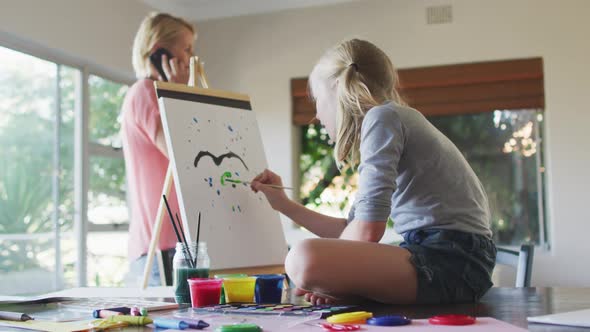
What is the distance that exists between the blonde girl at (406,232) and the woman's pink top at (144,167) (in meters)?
0.78

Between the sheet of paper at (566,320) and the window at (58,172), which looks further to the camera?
the window at (58,172)

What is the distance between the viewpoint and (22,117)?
10.7 feet

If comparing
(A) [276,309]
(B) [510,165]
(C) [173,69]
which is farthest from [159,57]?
(B) [510,165]

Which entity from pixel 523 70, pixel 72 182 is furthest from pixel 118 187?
pixel 523 70

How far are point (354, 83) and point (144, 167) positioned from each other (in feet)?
2.94

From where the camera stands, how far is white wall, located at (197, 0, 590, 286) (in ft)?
12.1

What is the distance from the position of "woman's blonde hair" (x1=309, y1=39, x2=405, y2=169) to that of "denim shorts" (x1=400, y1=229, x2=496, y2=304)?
0.31 meters

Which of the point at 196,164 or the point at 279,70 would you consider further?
the point at 279,70

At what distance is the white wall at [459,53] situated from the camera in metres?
3.68

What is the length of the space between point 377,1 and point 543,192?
156 centimetres

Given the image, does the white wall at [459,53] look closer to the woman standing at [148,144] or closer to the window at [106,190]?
the window at [106,190]

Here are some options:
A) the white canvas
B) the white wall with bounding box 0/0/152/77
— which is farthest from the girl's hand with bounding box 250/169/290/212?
the white wall with bounding box 0/0/152/77

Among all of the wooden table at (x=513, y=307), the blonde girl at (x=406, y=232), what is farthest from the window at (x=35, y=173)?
the blonde girl at (x=406, y=232)

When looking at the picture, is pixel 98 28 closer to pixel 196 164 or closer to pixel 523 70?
pixel 196 164
